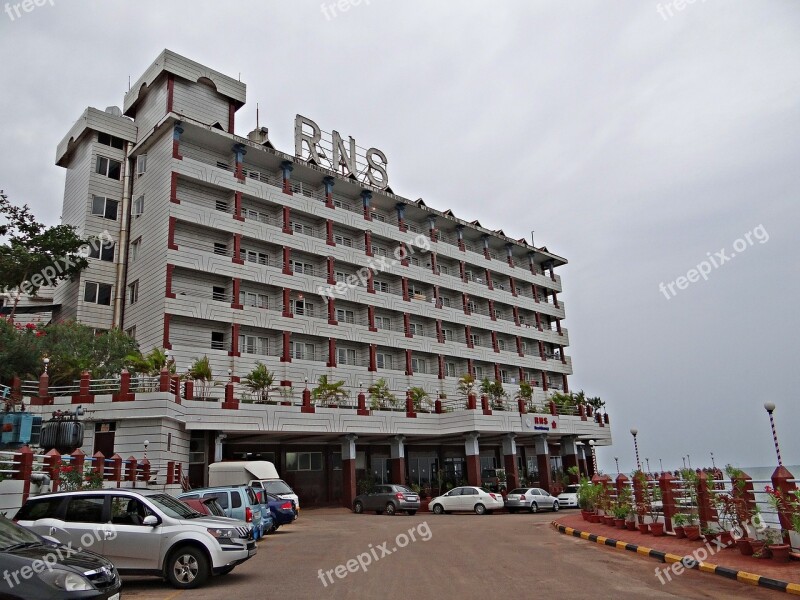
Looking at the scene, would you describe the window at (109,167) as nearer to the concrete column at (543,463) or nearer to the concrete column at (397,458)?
the concrete column at (397,458)

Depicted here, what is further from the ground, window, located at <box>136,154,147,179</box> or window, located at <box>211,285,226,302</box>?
window, located at <box>136,154,147,179</box>

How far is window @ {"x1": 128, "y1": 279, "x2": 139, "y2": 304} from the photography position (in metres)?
38.6

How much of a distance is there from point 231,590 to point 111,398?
18.7m

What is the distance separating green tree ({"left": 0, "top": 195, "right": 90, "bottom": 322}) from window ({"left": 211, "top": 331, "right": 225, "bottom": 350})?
8583 millimetres

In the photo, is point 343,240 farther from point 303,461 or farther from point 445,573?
point 445,573

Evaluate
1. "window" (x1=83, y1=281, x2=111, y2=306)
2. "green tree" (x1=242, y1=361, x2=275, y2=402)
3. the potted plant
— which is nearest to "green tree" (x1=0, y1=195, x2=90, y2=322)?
"window" (x1=83, y1=281, x2=111, y2=306)

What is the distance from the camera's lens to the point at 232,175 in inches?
1602

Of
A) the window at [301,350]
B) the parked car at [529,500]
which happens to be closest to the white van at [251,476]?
the parked car at [529,500]

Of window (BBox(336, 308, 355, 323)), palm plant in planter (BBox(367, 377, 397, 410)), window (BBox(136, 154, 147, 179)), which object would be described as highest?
window (BBox(136, 154, 147, 179))

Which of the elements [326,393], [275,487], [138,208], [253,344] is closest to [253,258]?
[253,344]

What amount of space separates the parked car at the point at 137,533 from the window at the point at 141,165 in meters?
33.8

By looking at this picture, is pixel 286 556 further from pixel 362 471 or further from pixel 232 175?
pixel 232 175

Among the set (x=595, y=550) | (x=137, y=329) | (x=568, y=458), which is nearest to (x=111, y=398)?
(x=137, y=329)

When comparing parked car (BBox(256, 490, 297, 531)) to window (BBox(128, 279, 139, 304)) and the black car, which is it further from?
window (BBox(128, 279, 139, 304))
